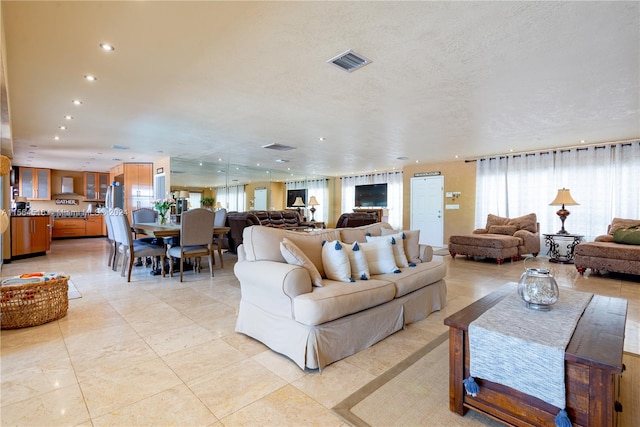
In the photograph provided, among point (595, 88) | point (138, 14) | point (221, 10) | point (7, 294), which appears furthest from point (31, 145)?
point (595, 88)

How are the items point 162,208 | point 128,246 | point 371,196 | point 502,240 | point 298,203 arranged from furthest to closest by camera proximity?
1. point 298,203
2. point 371,196
3. point 502,240
4. point 162,208
5. point 128,246

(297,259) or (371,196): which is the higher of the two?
(371,196)

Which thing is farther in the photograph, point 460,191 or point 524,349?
point 460,191

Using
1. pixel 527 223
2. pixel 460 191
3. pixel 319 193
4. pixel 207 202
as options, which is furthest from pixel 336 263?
pixel 319 193

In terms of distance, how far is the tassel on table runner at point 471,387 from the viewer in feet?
4.96

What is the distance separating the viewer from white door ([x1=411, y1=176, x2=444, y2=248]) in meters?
8.88

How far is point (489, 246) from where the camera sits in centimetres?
598

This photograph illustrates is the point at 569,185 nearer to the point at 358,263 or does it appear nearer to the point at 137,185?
the point at 358,263

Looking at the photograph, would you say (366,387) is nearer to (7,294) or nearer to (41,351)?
(41,351)

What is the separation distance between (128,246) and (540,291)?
4687mm

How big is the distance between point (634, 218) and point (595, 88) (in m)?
4.20

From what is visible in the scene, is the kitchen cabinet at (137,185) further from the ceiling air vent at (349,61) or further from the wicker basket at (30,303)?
the ceiling air vent at (349,61)

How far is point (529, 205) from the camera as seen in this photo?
23.6ft

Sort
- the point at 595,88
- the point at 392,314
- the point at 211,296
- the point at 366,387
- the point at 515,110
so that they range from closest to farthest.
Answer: the point at 366,387 → the point at 392,314 → the point at 595,88 → the point at 211,296 → the point at 515,110
